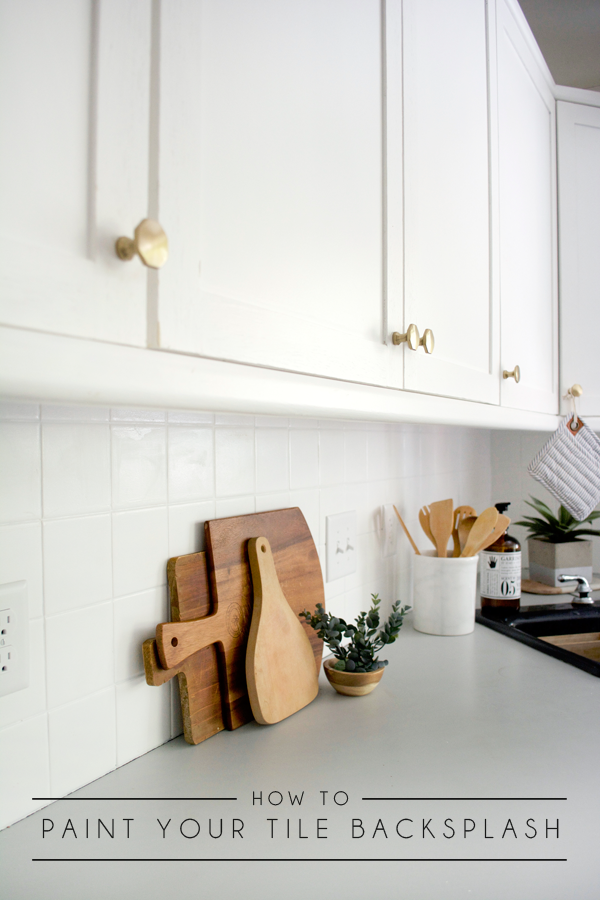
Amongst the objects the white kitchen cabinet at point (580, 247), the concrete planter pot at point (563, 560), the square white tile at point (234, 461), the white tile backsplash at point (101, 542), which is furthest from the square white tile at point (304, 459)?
the concrete planter pot at point (563, 560)

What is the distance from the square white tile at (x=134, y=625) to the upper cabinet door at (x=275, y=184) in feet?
1.32

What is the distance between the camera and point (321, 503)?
3.87 feet

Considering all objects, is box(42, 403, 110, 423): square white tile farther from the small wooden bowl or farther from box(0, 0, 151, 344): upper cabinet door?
the small wooden bowl

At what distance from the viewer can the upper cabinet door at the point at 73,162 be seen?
0.38 metres

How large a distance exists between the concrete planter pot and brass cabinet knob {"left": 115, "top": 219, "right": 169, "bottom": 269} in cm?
163

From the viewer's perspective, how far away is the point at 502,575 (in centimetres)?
144

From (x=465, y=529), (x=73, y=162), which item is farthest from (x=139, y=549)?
(x=465, y=529)

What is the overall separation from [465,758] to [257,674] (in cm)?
31

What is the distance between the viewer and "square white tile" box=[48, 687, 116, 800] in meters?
0.70

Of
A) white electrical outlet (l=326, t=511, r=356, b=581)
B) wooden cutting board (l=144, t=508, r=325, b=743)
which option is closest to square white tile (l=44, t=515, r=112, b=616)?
wooden cutting board (l=144, t=508, r=325, b=743)

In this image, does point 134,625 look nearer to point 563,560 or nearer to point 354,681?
point 354,681

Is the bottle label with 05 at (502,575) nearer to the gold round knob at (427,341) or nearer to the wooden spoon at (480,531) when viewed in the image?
the wooden spoon at (480,531)

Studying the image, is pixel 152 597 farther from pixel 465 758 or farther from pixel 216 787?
pixel 465 758

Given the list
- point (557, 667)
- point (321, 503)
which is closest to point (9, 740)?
point (321, 503)
